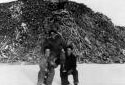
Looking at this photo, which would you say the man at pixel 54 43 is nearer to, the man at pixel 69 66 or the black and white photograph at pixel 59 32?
the man at pixel 69 66

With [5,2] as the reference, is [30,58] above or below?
below

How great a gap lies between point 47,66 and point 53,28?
11.2 m

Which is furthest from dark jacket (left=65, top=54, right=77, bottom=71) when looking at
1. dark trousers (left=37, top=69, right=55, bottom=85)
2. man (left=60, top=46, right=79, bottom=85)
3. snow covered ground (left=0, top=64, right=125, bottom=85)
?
snow covered ground (left=0, top=64, right=125, bottom=85)

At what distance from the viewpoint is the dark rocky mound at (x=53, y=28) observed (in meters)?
24.8

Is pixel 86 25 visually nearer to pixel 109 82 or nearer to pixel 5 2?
pixel 5 2

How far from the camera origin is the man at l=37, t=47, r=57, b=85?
12.7 m

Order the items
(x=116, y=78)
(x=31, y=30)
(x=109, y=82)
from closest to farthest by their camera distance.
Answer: (x=109, y=82), (x=116, y=78), (x=31, y=30)

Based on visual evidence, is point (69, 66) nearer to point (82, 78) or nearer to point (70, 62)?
point (70, 62)

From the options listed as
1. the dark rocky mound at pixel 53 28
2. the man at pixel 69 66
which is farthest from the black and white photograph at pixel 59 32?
the man at pixel 69 66

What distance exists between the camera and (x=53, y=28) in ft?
78.5

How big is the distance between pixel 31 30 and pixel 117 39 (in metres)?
7.08

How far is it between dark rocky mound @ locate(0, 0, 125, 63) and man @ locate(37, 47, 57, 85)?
10570 millimetres

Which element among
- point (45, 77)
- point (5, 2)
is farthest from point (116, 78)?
point (5, 2)

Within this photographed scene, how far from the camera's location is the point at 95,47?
2583 centimetres
